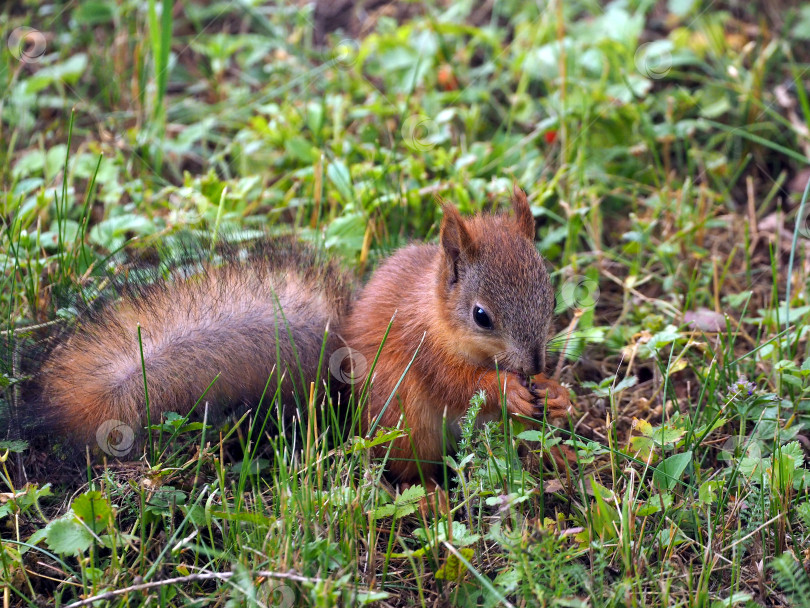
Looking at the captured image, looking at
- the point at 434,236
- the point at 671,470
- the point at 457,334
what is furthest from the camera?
the point at 434,236

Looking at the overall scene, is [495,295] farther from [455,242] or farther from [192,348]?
[192,348]

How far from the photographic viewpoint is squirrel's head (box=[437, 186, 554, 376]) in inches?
83.9

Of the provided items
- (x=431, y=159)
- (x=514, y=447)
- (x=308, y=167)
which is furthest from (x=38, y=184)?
(x=514, y=447)

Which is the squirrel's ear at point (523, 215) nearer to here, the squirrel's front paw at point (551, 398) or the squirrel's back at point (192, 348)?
the squirrel's front paw at point (551, 398)

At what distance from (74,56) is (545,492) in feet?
9.80

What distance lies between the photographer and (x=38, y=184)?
9.68 ft

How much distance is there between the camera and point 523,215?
90.4 inches

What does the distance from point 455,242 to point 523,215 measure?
0.24 m

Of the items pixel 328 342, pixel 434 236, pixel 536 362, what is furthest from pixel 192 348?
pixel 434 236

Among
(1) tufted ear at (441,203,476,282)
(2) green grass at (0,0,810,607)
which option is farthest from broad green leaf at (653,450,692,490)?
(1) tufted ear at (441,203,476,282)

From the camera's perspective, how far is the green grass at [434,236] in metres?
1.79

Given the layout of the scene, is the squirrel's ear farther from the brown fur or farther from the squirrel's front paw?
the squirrel's front paw

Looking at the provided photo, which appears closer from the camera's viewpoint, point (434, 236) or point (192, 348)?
point (192, 348)

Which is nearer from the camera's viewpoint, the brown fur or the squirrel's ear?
the brown fur
